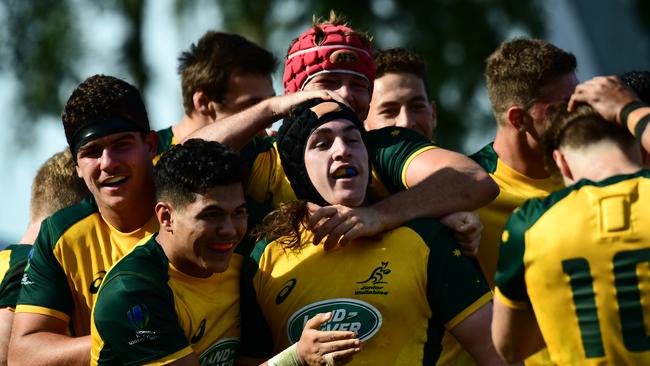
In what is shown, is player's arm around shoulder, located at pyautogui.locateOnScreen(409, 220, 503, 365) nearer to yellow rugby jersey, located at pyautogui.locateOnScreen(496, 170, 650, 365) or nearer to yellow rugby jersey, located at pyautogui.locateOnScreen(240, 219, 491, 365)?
yellow rugby jersey, located at pyautogui.locateOnScreen(240, 219, 491, 365)

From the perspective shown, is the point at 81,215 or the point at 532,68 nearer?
the point at 81,215

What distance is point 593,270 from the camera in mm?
4734

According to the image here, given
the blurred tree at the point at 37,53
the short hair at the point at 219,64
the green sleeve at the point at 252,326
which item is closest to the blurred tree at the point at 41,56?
the blurred tree at the point at 37,53

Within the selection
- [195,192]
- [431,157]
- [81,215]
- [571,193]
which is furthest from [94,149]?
[571,193]

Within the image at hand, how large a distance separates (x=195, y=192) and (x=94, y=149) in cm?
87

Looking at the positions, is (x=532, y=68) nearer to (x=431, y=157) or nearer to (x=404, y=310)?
(x=431, y=157)

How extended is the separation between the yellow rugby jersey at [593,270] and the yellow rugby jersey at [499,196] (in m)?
1.60

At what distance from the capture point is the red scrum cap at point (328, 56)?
20.9ft

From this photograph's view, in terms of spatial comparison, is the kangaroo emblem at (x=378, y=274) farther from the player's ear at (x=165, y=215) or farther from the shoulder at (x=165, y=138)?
the shoulder at (x=165, y=138)

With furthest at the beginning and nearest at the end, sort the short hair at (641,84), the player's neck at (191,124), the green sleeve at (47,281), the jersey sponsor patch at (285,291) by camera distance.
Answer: the player's neck at (191,124) → the short hair at (641,84) → the green sleeve at (47,281) → the jersey sponsor patch at (285,291)

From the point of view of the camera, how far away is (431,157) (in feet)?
19.5

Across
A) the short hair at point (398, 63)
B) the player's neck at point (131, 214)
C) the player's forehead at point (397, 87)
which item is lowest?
the player's neck at point (131, 214)

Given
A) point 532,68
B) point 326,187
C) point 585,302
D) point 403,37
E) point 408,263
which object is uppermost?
point 403,37

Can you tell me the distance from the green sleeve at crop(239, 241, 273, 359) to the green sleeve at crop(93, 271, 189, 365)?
41 cm
